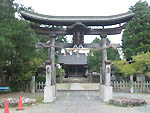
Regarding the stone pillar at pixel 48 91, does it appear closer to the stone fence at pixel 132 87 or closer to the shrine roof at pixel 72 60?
the stone fence at pixel 132 87

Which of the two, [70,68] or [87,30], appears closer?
[87,30]

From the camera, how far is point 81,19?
11.6 m

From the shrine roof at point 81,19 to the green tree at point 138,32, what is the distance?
8.57m

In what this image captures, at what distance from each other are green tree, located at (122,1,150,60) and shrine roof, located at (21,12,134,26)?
857 centimetres

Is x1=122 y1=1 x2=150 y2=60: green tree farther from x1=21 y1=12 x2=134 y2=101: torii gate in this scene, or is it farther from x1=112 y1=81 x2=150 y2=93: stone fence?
x1=21 y1=12 x2=134 y2=101: torii gate

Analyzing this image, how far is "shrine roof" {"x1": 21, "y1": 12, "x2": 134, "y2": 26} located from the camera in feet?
37.0

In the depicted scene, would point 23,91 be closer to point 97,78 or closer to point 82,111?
point 82,111

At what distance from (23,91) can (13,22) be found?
684 cm

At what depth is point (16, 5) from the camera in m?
14.4

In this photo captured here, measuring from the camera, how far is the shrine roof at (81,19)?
1127 centimetres

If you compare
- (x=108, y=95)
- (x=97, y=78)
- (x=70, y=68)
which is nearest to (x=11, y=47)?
(x=108, y=95)

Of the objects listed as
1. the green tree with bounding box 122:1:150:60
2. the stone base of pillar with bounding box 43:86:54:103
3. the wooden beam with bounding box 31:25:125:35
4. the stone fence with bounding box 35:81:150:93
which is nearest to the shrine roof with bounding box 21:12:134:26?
the wooden beam with bounding box 31:25:125:35

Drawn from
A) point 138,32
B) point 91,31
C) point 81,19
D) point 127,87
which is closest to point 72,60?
point 138,32

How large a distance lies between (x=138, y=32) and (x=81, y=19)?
1132 centimetres
